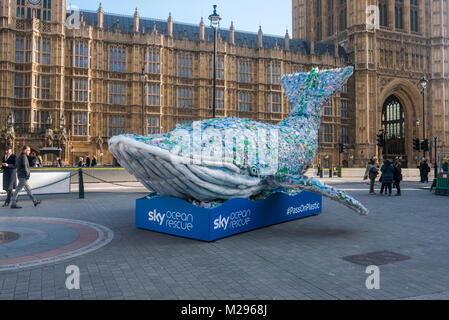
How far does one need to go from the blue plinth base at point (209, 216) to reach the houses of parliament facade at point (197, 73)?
1742cm

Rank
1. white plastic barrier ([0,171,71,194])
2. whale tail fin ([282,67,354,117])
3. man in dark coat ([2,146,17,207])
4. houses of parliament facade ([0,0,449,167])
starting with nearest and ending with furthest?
whale tail fin ([282,67,354,117]) → man in dark coat ([2,146,17,207]) → white plastic barrier ([0,171,71,194]) → houses of parliament facade ([0,0,449,167])

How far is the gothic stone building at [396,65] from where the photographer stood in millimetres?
50250

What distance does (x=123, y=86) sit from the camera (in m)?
39.4

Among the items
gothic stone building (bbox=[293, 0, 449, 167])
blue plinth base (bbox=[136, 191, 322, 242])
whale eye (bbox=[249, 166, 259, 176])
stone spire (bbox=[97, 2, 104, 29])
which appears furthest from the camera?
gothic stone building (bbox=[293, 0, 449, 167])

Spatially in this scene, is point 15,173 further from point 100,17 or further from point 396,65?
point 396,65

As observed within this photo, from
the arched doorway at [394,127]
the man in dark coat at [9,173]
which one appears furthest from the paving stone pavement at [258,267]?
the arched doorway at [394,127]

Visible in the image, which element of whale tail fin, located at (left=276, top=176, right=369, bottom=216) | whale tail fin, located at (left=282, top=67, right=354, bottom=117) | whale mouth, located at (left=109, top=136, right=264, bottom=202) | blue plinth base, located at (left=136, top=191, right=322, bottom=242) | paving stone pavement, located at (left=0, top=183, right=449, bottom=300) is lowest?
paving stone pavement, located at (left=0, top=183, right=449, bottom=300)

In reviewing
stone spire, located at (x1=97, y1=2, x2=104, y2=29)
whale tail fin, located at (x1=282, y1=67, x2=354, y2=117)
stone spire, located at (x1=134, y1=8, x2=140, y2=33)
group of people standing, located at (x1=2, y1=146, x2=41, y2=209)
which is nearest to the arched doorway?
stone spire, located at (x1=134, y1=8, x2=140, y2=33)

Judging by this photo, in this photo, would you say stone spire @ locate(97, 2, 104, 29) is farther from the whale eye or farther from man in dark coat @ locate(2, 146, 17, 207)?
the whale eye

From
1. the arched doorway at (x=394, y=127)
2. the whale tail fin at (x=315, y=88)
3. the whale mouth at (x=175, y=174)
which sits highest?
the arched doorway at (x=394, y=127)

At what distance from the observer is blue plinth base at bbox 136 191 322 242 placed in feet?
23.8

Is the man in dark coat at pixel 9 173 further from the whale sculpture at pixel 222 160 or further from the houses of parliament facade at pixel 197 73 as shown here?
the houses of parliament facade at pixel 197 73

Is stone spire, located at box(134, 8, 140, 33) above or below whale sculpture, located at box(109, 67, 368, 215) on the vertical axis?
above
